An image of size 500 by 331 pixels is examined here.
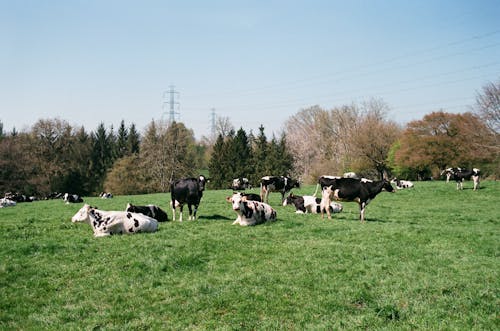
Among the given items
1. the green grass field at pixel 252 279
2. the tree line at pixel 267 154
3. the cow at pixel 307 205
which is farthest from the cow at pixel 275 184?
the tree line at pixel 267 154

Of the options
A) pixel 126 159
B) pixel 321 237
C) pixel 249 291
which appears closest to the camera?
pixel 249 291

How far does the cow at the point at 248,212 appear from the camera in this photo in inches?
618

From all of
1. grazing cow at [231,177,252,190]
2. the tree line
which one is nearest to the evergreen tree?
the tree line

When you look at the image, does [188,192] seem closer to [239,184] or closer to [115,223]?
[115,223]

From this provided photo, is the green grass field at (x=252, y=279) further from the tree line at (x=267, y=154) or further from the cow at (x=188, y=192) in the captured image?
the tree line at (x=267, y=154)

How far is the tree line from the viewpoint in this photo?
61.4m

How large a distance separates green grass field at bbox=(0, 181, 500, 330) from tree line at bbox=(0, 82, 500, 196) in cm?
4824

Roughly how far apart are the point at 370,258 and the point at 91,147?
273ft

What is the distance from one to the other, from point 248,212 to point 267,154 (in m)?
58.8

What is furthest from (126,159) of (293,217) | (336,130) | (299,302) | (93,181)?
(299,302)

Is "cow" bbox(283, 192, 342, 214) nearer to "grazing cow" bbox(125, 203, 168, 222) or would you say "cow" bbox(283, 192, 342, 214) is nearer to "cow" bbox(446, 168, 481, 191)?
"grazing cow" bbox(125, 203, 168, 222)

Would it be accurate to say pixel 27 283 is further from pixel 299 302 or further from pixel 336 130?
pixel 336 130

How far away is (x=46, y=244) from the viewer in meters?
12.2

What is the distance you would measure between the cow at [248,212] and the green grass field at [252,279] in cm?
93
